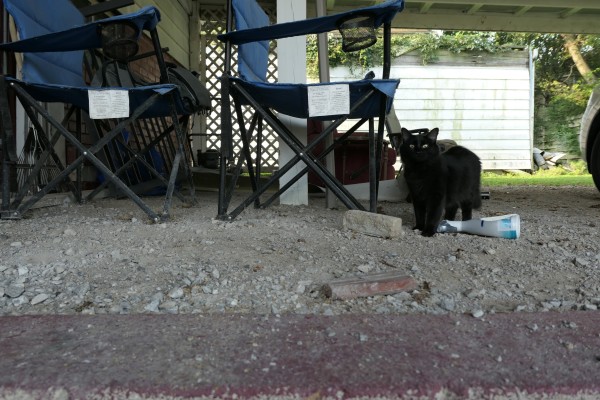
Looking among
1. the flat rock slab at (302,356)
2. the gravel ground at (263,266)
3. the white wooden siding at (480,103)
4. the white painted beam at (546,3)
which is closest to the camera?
the flat rock slab at (302,356)

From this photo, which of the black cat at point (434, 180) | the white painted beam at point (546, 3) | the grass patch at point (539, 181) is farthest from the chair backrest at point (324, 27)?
the grass patch at point (539, 181)

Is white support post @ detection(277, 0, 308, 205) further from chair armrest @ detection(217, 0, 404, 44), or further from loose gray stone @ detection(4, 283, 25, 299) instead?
loose gray stone @ detection(4, 283, 25, 299)

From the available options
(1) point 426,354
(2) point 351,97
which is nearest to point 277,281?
(1) point 426,354

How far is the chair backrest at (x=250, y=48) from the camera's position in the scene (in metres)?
2.45

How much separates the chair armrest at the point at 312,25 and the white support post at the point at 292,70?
2.75 ft

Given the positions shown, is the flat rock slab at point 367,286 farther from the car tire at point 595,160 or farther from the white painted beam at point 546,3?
the white painted beam at point 546,3

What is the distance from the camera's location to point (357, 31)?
8.03ft

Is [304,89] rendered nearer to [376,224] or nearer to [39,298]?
[376,224]

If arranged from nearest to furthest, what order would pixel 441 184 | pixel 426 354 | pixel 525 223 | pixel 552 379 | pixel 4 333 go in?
pixel 552 379 → pixel 426 354 → pixel 4 333 → pixel 441 184 → pixel 525 223

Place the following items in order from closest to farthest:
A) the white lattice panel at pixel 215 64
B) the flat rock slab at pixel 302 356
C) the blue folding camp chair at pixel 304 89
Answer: the flat rock slab at pixel 302 356
the blue folding camp chair at pixel 304 89
the white lattice panel at pixel 215 64

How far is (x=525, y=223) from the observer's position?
2658 mm

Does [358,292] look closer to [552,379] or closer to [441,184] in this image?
[552,379]


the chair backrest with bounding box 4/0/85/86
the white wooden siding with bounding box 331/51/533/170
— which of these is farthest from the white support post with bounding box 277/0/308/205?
the white wooden siding with bounding box 331/51/533/170

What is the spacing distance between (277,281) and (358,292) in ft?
0.92
